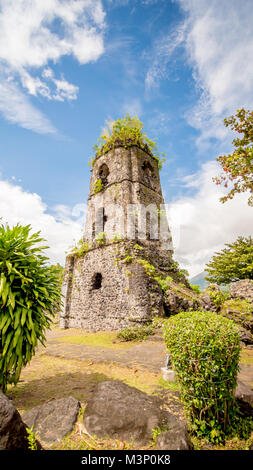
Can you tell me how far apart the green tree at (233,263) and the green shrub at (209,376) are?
16.9m

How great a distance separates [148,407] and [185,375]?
0.71 m

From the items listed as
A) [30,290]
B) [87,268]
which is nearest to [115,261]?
[87,268]

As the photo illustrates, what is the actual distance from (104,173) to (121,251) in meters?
7.64

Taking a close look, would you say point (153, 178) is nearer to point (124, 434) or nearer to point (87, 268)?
point (87, 268)

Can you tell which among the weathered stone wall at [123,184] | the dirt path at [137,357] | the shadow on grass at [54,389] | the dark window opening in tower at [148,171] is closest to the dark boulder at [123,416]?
the shadow on grass at [54,389]

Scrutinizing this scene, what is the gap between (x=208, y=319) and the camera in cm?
286

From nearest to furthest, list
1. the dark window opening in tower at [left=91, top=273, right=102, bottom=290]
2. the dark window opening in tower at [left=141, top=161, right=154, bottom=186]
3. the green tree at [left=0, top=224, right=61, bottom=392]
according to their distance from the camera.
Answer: the green tree at [left=0, top=224, right=61, bottom=392] < the dark window opening in tower at [left=91, top=273, right=102, bottom=290] < the dark window opening in tower at [left=141, top=161, right=154, bottom=186]

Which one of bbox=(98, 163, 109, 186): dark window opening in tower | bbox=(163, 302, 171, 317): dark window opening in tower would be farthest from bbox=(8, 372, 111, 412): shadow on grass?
bbox=(98, 163, 109, 186): dark window opening in tower

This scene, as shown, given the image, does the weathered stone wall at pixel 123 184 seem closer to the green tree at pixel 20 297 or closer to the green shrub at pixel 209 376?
the green tree at pixel 20 297

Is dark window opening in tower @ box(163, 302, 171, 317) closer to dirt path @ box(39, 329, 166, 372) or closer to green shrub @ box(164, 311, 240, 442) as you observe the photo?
dirt path @ box(39, 329, 166, 372)

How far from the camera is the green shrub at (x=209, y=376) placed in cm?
238

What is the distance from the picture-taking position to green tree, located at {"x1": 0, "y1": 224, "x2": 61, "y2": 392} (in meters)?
3.34

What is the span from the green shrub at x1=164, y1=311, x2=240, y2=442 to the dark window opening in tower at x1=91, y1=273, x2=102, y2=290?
33.5 ft

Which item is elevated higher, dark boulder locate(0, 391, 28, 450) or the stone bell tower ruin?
the stone bell tower ruin
